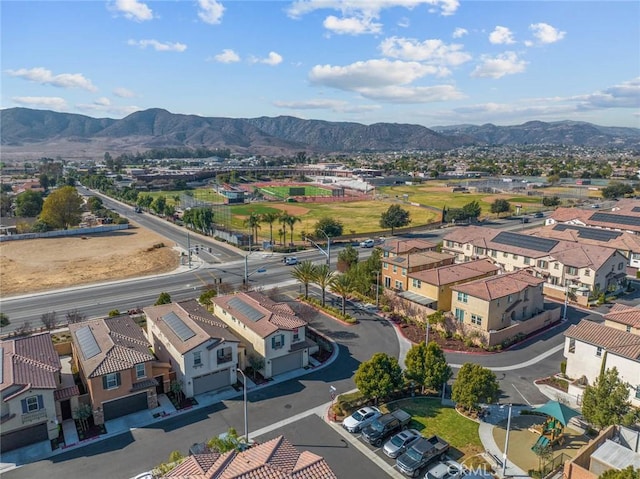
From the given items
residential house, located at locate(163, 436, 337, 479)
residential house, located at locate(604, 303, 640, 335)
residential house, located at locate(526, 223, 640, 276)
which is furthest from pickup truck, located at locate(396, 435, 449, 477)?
residential house, located at locate(526, 223, 640, 276)

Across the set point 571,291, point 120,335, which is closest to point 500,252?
point 571,291

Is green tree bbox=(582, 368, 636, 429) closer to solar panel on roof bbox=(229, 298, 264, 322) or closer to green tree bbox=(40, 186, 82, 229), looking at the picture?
solar panel on roof bbox=(229, 298, 264, 322)

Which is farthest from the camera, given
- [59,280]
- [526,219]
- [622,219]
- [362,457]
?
[526,219]

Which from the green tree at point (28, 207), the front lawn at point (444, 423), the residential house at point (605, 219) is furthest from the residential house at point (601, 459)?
the green tree at point (28, 207)

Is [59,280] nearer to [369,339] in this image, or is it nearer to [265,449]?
[369,339]

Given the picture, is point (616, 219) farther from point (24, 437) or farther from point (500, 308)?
point (24, 437)

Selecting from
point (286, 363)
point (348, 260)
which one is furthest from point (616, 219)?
point (286, 363)

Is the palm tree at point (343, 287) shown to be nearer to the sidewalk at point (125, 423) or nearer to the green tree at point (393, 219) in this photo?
the sidewalk at point (125, 423)

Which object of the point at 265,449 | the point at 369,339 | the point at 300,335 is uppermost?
the point at 265,449
